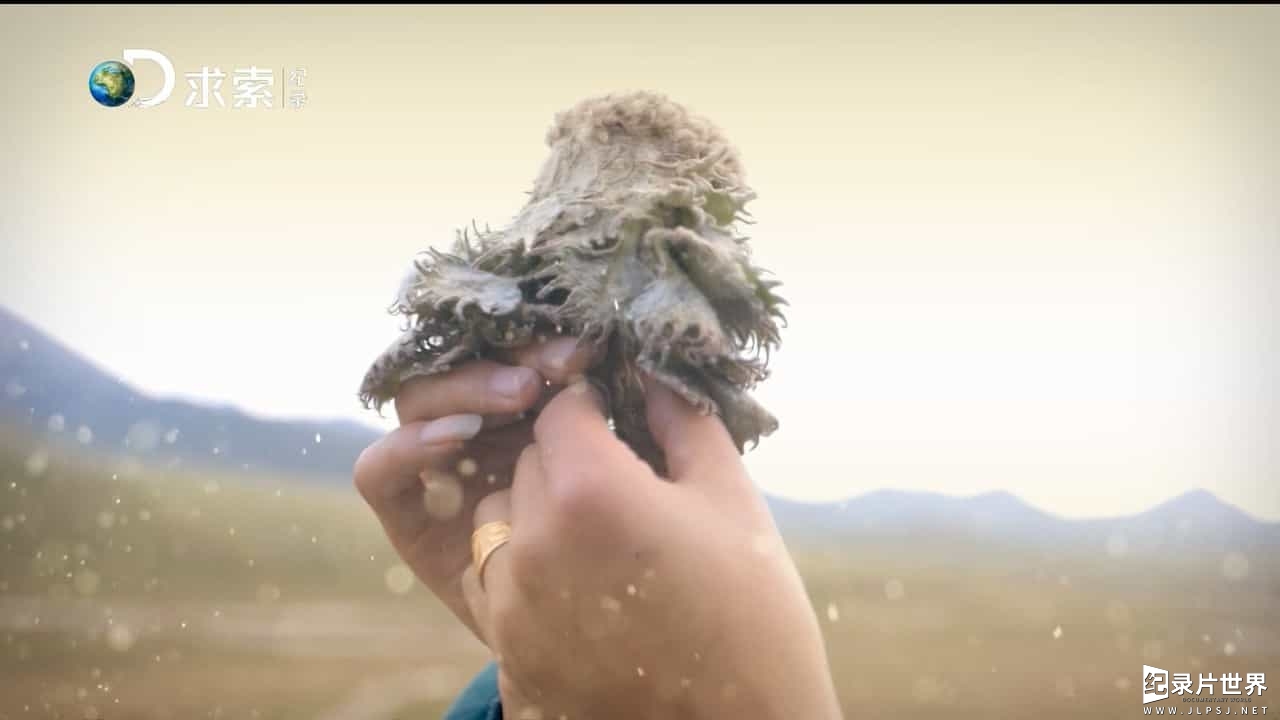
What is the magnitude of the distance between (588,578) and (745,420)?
20 cm

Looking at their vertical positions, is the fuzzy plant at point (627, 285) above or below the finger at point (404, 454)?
above

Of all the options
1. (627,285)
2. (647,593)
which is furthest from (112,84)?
(647,593)

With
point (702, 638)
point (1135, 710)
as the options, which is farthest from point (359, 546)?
point (1135, 710)

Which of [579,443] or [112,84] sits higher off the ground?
[112,84]

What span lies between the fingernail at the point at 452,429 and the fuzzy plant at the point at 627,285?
0.14 ft

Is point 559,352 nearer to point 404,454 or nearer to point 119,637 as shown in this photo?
point 404,454

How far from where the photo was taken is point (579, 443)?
2.20 feet

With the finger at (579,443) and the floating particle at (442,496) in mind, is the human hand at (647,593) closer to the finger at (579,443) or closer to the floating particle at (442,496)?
the finger at (579,443)

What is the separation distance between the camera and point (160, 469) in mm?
1634

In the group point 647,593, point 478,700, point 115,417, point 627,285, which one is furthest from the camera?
point 115,417

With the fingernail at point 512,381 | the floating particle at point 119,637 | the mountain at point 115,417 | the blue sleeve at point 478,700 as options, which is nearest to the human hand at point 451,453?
the fingernail at point 512,381

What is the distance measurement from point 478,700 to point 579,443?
0.42 m

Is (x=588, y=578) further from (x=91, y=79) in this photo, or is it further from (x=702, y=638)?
(x=91, y=79)

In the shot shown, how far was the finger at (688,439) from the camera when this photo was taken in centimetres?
69
